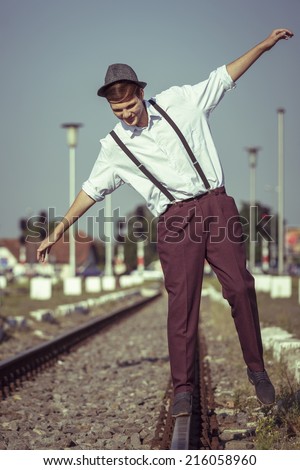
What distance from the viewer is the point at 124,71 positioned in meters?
5.63

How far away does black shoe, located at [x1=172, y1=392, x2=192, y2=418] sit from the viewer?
5.96 metres

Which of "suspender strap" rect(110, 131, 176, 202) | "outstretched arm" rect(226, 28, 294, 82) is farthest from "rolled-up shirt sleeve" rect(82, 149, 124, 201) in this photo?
"outstretched arm" rect(226, 28, 294, 82)

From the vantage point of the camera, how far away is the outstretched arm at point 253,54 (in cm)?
564

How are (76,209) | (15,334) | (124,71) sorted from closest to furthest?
(124,71) → (76,209) → (15,334)

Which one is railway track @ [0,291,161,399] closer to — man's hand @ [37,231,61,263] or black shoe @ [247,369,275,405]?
man's hand @ [37,231,61,263]

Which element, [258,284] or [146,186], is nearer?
[146,186]

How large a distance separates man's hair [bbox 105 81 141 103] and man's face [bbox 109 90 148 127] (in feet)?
0.07

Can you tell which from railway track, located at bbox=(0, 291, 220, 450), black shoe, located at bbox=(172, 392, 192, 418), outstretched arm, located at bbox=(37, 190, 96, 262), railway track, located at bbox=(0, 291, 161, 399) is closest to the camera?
railway track, located at bbox=(0, 291, 220, 450)

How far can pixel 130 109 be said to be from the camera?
5.61 metres

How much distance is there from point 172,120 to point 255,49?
1.98ft

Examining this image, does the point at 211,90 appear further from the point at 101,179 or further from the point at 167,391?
the point at 167,391

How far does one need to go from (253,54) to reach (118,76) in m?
0.77
